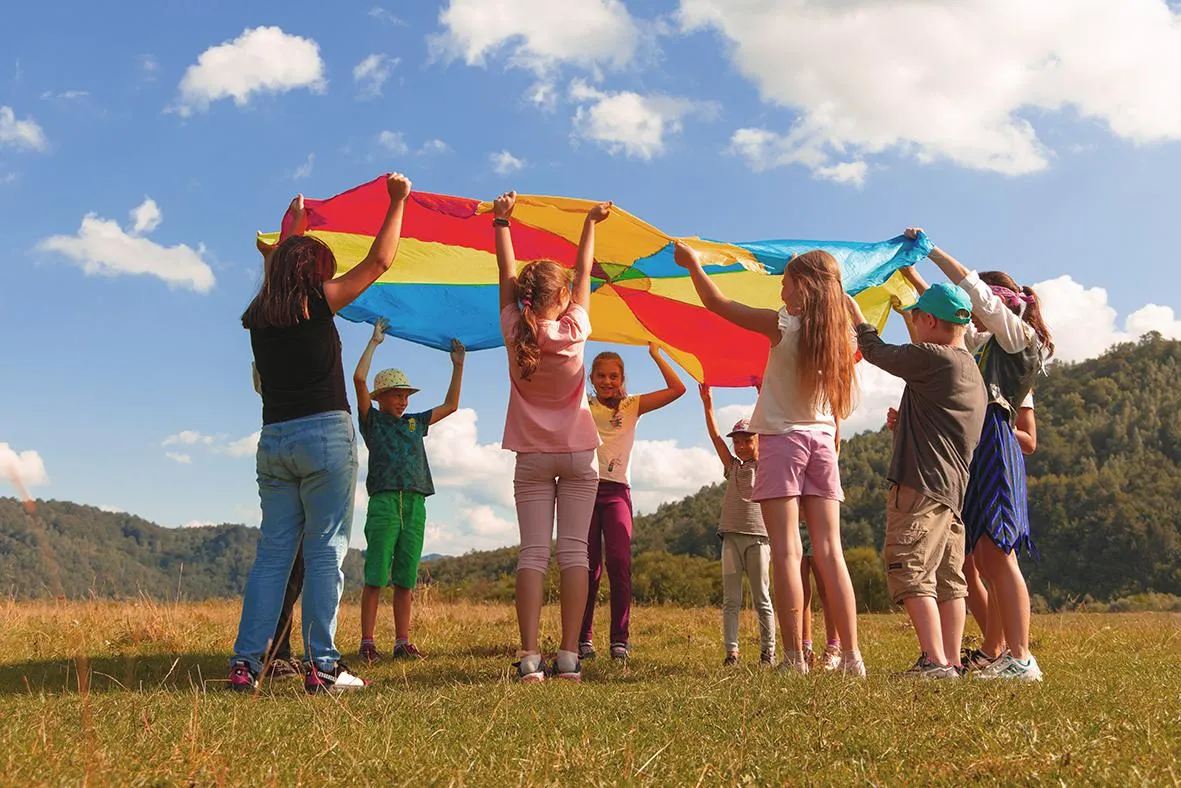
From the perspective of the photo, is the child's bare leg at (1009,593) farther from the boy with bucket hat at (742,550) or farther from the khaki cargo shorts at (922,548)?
the boy with bucket hat at (742,550)

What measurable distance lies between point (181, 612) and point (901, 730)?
7055 mm

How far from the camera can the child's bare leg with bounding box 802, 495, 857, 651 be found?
4.00 meters

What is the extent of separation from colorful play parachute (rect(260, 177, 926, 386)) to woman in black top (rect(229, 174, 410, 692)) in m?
1.74

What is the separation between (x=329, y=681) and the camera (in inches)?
156

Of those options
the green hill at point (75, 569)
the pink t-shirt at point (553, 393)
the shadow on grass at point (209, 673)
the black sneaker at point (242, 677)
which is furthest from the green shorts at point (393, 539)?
the pink t-shirt at point (553, 393)

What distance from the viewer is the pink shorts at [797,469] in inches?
161

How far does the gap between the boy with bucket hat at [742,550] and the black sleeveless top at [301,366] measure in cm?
257

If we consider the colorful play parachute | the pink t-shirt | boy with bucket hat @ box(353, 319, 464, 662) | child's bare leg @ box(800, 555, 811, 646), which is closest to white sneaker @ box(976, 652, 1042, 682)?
child's bare leg @ box(800, 555, 811, 646)

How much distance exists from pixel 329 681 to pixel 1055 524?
52924mm

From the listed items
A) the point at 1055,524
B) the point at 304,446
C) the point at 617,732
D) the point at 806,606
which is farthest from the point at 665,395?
the point at 1055,524

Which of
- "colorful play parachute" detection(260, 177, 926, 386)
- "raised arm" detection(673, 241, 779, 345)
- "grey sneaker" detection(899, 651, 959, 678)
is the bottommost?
"grey sneaker" detection(899, 651, 959, 678)

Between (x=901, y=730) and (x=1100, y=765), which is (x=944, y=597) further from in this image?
(x=1100, y=765)

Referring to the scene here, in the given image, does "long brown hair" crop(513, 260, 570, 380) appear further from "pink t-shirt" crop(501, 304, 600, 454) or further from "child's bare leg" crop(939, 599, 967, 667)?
"child's bare leg" crop(939, 599, 967, 667)

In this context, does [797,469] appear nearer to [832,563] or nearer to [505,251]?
[832,563]
